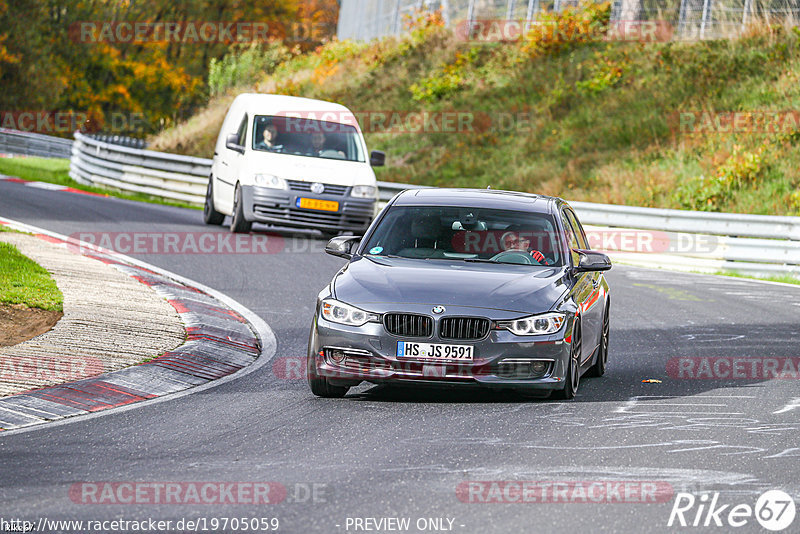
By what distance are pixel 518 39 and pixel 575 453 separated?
109ft

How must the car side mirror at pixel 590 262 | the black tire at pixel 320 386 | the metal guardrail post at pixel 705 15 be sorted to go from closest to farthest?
the black tire at pixel 320 386 → the car side mirror at pixel 590 262 → the metal guardrail post at pixel 705 15

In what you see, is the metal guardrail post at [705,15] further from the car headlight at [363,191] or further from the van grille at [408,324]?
the van grille at [408,324]

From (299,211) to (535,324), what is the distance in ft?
39.2

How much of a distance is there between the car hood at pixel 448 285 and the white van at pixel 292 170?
10.9 metres

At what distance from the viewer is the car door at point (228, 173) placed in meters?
20.9

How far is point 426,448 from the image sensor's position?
7.40 meters

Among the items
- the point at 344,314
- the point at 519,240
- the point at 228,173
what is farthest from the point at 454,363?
the point at 228,173

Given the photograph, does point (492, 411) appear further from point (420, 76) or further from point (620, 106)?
point (420, 76)

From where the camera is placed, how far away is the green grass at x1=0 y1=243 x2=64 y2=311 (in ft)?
38.1

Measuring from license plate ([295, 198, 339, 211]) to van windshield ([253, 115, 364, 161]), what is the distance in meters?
1.07

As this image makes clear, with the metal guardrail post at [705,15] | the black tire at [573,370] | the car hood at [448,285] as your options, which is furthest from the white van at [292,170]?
the metal guardrail post at [705,15]

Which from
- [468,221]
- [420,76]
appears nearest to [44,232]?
[468,221]

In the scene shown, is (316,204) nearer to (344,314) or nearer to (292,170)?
(292,170)

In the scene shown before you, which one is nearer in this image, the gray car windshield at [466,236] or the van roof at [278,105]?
the gray car windshield at [466,236]
